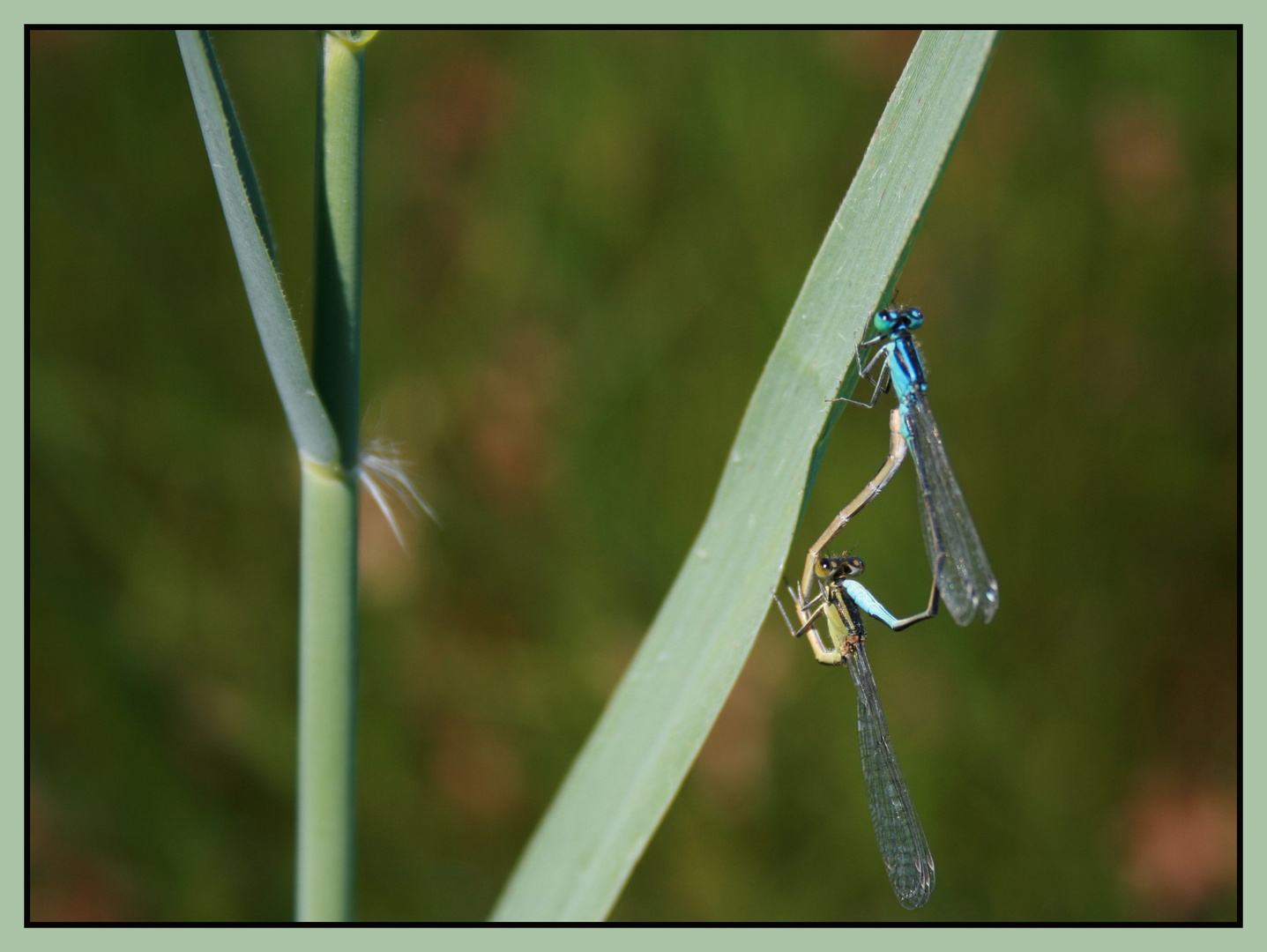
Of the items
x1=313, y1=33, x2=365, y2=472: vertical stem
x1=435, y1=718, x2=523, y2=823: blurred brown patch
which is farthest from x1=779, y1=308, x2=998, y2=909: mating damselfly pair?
x1=435, y1=718, x2=523, y2=823: blurred brown patch

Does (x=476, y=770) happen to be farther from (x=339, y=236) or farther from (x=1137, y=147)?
(x=1137, y=147)

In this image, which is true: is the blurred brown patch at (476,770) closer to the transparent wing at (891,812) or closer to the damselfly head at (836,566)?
the transparent wing at (891,812)

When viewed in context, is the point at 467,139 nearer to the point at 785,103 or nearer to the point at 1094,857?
the point at 785,103

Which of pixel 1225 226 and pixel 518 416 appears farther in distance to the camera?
pixel 1225 226

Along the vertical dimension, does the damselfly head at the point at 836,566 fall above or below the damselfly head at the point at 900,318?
below

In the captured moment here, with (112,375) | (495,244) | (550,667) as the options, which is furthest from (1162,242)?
(112,375)

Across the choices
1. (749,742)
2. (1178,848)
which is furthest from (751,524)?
(1178,848)

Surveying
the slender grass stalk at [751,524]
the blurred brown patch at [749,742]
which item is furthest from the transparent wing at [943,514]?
the blurred brown patch at [749,742]
